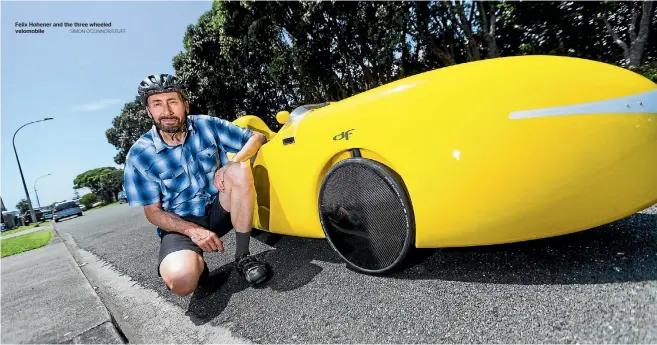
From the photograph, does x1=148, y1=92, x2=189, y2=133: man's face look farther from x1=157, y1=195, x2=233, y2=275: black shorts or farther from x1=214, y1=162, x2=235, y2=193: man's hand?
x1=157, y1=195, x2=233, y2=275: black shorts

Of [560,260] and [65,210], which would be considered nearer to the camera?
[560,260]

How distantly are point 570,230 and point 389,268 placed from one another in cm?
73

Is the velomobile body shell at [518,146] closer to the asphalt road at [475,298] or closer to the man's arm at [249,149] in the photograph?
the asphalt road at [475,298]

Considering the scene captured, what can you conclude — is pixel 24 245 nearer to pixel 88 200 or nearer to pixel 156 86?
pixel 156 86

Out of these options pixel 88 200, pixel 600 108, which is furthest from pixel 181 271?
pixel 88 200

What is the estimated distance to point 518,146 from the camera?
1208 mm

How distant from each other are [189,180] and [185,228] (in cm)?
33

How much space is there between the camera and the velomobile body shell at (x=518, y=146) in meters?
1.20

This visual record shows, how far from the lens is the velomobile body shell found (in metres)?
1.20

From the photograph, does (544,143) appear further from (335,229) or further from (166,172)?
(166,172)

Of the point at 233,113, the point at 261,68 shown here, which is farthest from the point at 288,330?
the point at 233,113

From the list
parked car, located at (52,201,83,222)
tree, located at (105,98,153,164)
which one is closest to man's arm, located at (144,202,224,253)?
parked car, located at (52,201,83,222)

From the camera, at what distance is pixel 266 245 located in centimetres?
265

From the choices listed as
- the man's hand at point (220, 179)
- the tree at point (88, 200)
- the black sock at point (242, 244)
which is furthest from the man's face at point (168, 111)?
the tree at point (88, 200)
